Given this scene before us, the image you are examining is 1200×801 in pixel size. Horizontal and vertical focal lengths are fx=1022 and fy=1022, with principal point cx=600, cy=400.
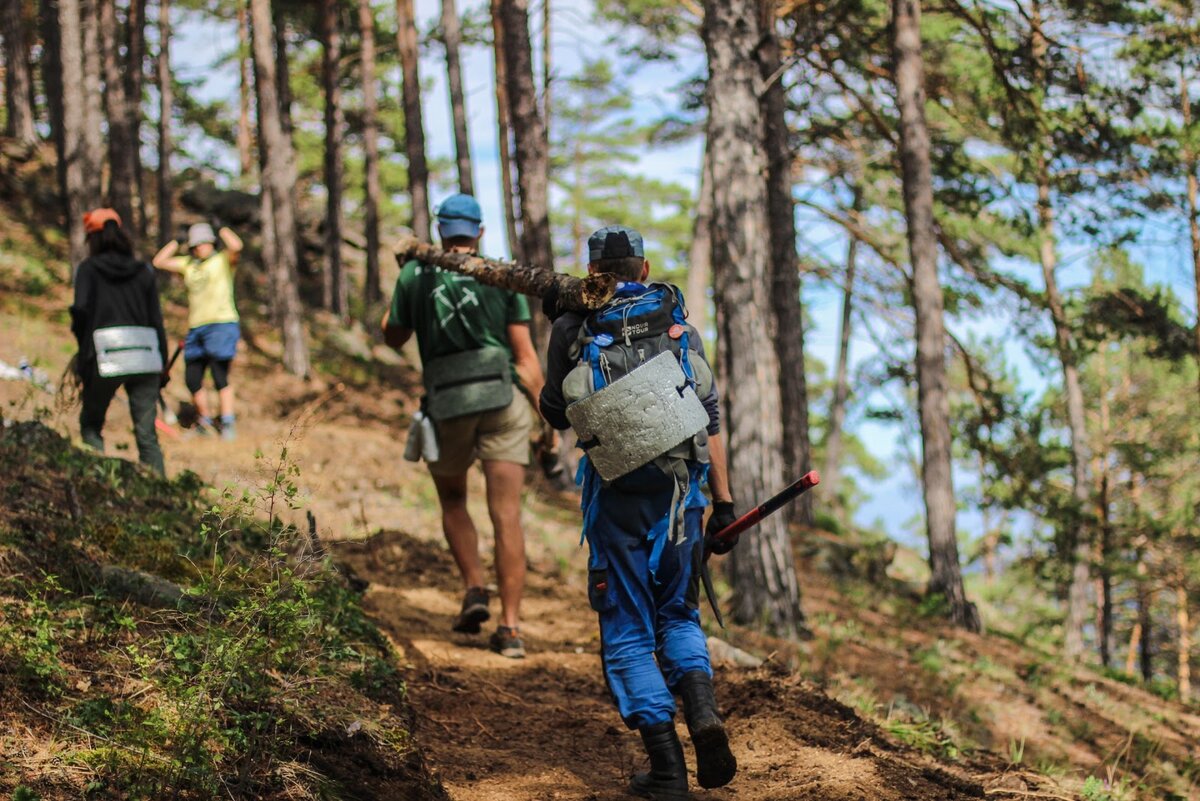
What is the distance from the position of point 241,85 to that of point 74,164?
1522 cm

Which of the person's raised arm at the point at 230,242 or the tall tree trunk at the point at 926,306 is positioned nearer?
the person's raised arm at the point at 230,242

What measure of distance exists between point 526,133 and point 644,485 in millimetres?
9436

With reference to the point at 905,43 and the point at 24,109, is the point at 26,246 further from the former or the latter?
the point at 905,43

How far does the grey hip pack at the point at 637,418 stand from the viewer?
3.99m

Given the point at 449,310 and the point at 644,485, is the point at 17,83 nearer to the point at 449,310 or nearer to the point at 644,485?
the point at 449,310

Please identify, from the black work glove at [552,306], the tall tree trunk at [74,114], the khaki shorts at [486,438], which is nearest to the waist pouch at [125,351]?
the khaki shorts at [486,438]

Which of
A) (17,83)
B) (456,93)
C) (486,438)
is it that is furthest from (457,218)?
(17,83)

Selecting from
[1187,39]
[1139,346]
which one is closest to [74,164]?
[1187,39]

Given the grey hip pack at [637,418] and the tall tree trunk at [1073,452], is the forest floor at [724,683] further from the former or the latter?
the tall tree trunk at [1073,452]

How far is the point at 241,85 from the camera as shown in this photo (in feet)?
96.5

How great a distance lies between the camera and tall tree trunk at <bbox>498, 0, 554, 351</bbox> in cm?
1265

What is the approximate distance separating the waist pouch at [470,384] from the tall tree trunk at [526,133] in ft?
22.5

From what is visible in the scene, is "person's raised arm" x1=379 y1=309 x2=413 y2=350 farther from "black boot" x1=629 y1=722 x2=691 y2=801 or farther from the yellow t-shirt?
the yellow t-shirt

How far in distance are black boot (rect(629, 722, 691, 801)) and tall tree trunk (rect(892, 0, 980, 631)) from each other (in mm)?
9724
